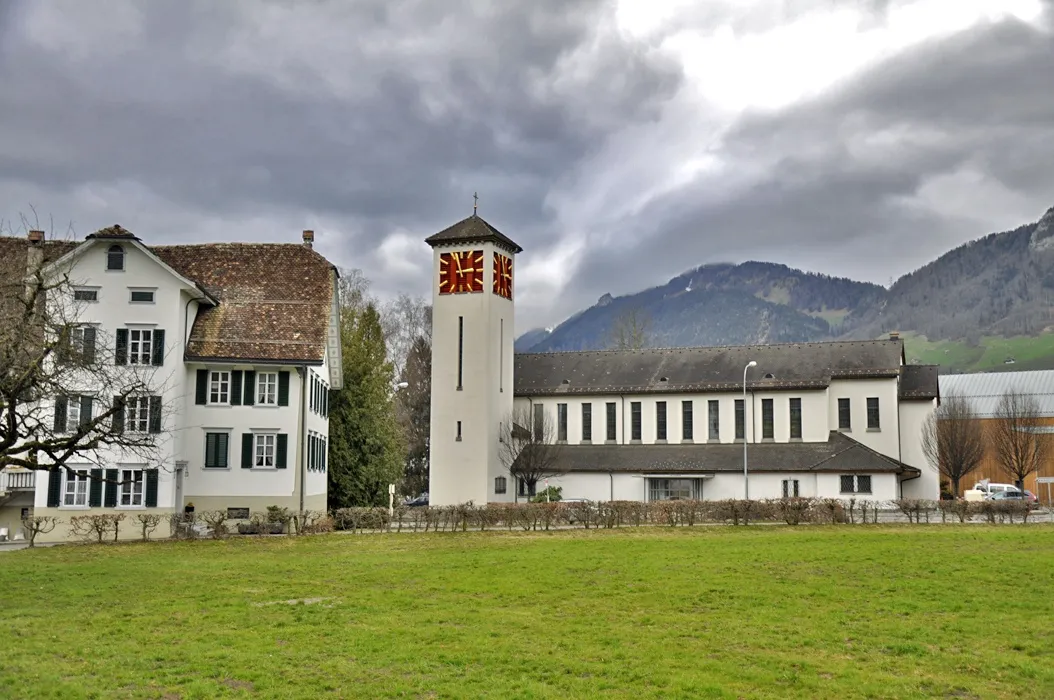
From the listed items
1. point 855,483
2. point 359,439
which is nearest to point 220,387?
point 359,439

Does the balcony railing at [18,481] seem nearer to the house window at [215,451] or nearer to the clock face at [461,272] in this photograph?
the house window at [215,451]

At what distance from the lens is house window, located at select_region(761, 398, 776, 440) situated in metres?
63.4

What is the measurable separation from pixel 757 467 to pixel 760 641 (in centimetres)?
4449

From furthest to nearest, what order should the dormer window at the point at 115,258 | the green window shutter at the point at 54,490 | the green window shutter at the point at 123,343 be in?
1. the dormer window at the point at 115,258
2. the green window shutter at the point at 123,343
3. the green window shutter at the point at 54,490

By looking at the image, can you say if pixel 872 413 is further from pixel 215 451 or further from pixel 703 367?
pixel 215 451

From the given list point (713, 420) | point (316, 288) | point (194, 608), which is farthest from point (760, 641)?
point (713, 420)

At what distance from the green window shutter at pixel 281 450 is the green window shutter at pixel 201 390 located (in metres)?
3.38

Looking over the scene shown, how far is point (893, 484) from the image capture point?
55875mm

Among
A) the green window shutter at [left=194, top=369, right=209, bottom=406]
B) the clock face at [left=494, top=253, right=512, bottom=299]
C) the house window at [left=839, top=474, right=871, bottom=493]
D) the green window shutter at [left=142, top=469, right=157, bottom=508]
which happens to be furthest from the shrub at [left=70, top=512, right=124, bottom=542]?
the house window at [left=839, top=474, right=871, bottom=493]

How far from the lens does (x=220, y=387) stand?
42.9 meters

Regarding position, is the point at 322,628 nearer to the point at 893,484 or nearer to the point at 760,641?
the point at 760,641

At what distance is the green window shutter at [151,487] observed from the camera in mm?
40650

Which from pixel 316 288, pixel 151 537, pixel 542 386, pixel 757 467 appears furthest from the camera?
pixel 542 386

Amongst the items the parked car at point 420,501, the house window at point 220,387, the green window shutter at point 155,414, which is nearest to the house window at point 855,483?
the parked car at point 420,501
